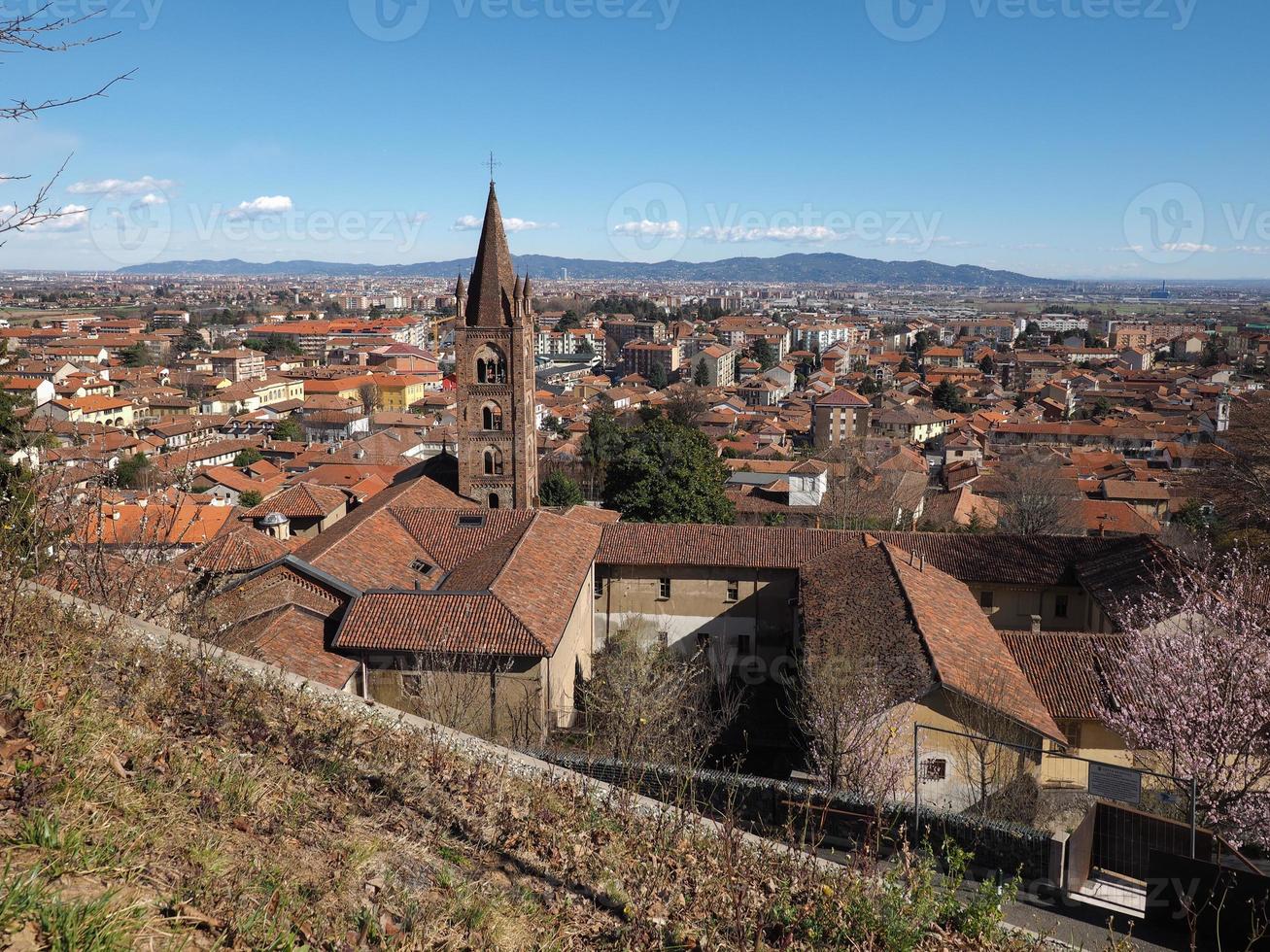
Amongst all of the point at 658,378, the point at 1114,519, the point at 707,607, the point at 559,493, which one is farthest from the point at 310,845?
the point at 658,378

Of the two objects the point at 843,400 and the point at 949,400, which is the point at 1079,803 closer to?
the point at 843,400

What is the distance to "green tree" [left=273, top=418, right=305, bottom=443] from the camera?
6375 cm

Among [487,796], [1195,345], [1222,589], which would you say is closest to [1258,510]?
[1222,589]

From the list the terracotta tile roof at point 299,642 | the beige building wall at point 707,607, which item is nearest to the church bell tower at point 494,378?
the beige building wall at point 707,607

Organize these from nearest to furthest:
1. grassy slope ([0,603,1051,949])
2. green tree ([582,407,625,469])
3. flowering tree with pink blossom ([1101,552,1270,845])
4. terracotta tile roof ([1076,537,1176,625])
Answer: grassy slope ([0,603,1051,949])
flowering tree with pink blossom ([1101,552,1270,845])
terracotta tile roof ([1076,537,1176,625])
green tree ([582,407,625,469])

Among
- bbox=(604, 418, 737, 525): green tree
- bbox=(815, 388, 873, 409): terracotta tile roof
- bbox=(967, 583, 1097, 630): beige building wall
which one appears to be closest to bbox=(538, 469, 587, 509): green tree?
bbox=(604, 418, 737, 525): green tree

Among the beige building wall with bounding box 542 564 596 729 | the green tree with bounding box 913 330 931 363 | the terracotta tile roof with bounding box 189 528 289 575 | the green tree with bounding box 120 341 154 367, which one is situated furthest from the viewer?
the green tree with bounding box 913 330 931 363

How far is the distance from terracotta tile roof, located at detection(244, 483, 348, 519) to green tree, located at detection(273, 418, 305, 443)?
34837 millimetres

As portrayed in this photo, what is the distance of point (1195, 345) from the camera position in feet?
454

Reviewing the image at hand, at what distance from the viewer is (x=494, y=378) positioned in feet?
90.7

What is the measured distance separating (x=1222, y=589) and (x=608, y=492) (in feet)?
61.6

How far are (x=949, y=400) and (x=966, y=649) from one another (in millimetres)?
74314

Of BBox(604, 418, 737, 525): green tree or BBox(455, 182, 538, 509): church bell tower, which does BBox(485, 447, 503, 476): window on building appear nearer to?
BBox(455, 182, 538, 509): church bell tower

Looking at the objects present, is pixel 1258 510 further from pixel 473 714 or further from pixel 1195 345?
pixel 1195 345
